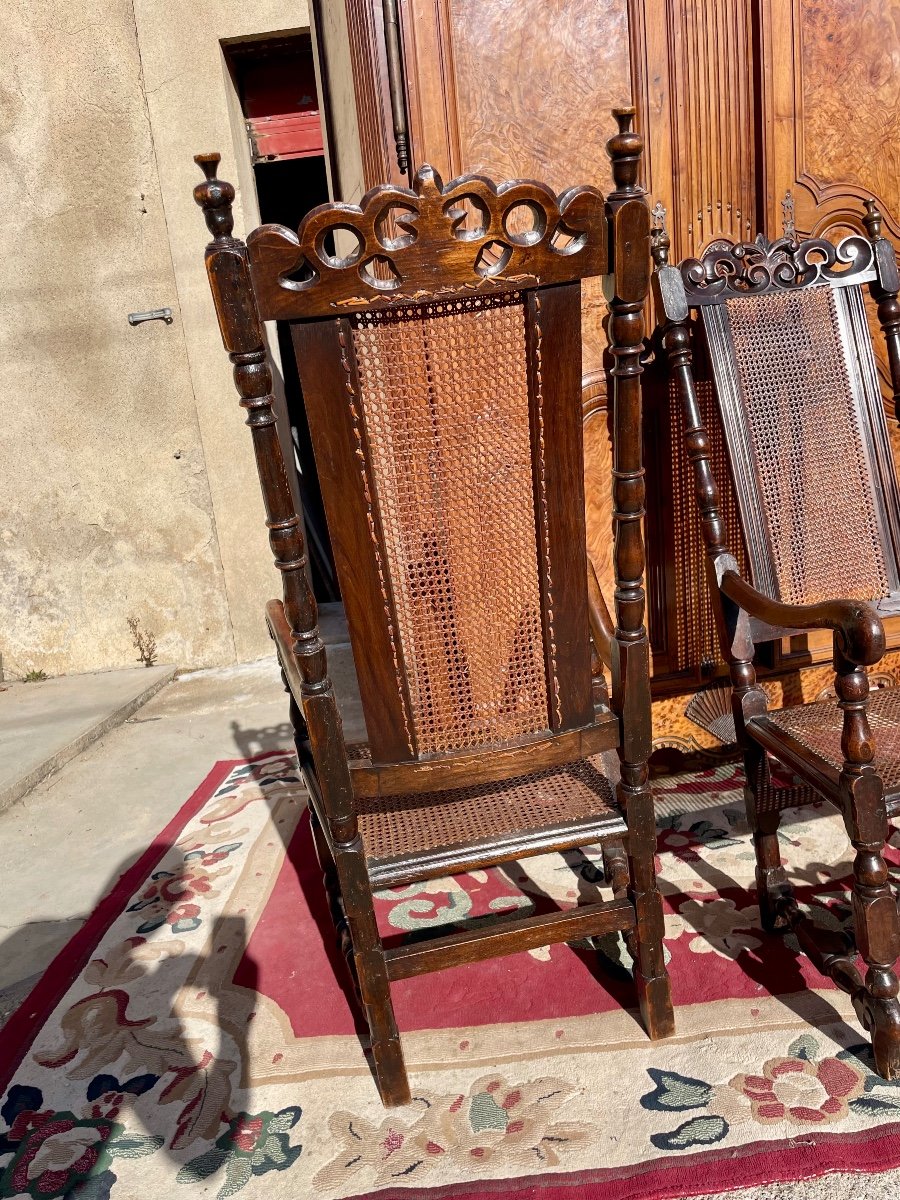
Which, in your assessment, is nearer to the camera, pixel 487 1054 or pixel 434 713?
pixel 434 713

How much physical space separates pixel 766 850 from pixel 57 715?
3.06 metres

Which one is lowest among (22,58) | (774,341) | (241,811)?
(241,811)

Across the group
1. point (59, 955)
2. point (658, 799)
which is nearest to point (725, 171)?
point (658, 799)

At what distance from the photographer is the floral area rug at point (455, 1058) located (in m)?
1.27

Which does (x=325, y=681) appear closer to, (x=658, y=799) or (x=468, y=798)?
(x=468, y=798)

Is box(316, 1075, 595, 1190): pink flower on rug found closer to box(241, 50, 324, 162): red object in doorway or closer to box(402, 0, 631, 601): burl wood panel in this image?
box(402, 0, 631, 601): burl wood panel

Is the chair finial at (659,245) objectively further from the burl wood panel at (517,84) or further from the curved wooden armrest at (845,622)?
the curved wooden armrest at (845,622)

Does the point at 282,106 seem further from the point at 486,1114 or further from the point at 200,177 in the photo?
the point at 486,1114

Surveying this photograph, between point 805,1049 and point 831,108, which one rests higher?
point 831,108

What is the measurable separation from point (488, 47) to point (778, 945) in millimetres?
2069

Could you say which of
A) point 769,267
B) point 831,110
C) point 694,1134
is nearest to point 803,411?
point 769,267

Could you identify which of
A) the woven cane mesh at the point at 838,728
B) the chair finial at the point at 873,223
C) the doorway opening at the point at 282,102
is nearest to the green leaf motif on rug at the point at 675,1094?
the woven cane mesh at the point at 838,728

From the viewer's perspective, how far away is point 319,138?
4.33 meters

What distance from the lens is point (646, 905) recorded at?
1.44 metres
